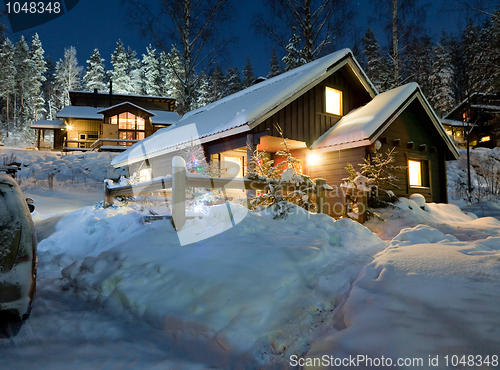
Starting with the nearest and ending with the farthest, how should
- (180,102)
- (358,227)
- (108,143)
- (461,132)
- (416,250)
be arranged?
(416,250), (358,227), (108,143), (461,132), (180,102)

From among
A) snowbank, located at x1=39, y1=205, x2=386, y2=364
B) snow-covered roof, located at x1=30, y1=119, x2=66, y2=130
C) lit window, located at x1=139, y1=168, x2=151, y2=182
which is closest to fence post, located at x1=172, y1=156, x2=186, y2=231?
snowbank, located at x1=39, y1=205, x2=386, y2=364

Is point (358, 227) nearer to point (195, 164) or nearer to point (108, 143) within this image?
point (195, 164)

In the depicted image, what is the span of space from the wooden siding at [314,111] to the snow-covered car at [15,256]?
7.80m

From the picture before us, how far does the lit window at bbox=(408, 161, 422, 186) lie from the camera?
1238 cm

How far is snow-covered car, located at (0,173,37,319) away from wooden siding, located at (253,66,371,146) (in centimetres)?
780

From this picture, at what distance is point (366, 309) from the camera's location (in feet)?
7.90

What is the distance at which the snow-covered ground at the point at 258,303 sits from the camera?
2105 millimetres

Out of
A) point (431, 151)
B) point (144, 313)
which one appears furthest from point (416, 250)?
point (431, 151)

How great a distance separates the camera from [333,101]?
12.9 m

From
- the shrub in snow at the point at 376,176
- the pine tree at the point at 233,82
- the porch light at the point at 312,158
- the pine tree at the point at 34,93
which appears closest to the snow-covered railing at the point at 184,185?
the shrub in snow at the point at 376,176

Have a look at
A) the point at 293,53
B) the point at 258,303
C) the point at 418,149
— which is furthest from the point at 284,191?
the point at 293,53

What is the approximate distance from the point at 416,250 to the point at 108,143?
94.2 ft

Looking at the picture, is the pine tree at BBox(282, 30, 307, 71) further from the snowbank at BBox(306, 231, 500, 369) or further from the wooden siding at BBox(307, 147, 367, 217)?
the snowbank at BBox(306, 231, 500, 369)

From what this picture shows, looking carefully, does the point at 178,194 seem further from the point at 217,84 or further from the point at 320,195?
the point at 217,84
